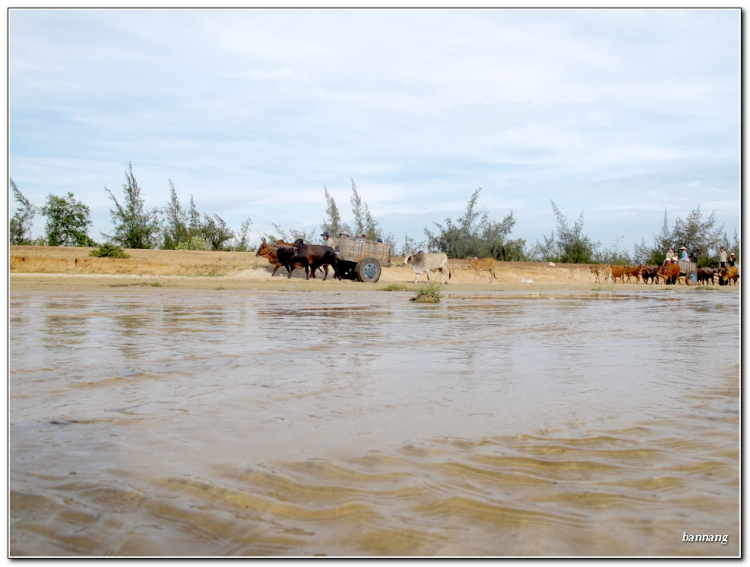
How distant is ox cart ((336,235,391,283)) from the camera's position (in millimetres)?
20341

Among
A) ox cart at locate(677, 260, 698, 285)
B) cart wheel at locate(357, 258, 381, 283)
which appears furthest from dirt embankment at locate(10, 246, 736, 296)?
ox cart at locate(677, 260, 698, 285)

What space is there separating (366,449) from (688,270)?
2763 cm

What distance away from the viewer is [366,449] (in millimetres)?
2654

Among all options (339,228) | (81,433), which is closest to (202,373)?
(81,433)

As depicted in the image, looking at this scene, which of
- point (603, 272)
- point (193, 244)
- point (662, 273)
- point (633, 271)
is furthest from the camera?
point (603, 272)

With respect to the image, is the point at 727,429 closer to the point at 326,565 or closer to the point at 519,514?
the point at 519,514

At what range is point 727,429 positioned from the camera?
3.08 metres

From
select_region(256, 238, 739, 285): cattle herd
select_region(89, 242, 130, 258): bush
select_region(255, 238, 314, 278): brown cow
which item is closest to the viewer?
select_region(256, 238, 739, 285): cattle herd

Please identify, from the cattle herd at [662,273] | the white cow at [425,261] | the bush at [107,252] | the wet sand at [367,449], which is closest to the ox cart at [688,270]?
Answer: the cattle herd at [662,273]

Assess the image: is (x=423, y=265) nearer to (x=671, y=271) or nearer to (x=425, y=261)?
(x=425, y=261)

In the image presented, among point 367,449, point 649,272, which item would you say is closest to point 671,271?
point 649,272

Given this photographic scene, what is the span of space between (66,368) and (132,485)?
2405 millimetres

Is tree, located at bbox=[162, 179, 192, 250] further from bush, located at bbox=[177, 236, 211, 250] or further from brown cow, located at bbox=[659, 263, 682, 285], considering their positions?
brown cow, located at bbox=[659, 263, 682, 285]

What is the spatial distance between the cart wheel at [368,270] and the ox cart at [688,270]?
14.0 metres
